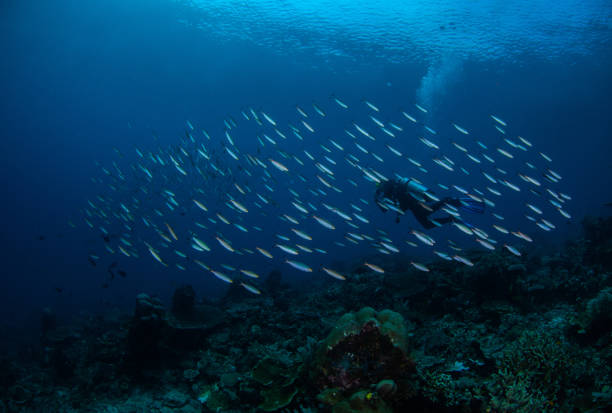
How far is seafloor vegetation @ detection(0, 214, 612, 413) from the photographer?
11.9ft

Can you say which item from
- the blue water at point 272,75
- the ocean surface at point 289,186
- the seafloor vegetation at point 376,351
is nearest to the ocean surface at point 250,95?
the blue water at point 272,75

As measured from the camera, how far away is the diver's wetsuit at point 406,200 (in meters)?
9.69

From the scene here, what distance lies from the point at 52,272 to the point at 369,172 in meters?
62.9

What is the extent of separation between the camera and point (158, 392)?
6523 millimetres

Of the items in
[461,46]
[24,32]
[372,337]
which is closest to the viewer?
[372,337]

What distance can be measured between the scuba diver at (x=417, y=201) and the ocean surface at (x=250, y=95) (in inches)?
56.8

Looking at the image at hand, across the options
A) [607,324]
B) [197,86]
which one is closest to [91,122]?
[197,86]

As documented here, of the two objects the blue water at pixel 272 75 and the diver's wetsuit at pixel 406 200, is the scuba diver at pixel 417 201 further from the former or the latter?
the blue water at pixel 272 75

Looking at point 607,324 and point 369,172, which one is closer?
point 607,324

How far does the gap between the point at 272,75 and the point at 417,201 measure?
51918 millimetres

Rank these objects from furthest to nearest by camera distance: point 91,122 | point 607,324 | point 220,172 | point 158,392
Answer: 1. point 91,122
2. point 220,172
3. point 158,392
4. point 607,324

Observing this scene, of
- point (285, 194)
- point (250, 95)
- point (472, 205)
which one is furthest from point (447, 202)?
A: point (285, 194)

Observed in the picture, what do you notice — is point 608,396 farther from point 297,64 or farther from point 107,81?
point 107,81

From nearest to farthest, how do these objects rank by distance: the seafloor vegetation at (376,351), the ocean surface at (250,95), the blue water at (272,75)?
the seafloor vegetation at (376,351) < the ocean surface at (250,95) < the blue water at (272,75)
